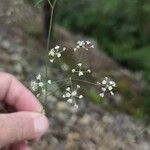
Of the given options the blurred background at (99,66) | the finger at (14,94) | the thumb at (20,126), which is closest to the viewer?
the thumb at (20,126)

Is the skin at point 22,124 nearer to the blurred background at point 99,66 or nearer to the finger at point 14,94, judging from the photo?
the finger at point 14,94

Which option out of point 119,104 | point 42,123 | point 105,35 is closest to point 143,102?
point 119,104

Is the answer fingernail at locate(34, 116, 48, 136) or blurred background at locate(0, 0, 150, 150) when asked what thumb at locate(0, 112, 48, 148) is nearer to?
fingernail at locate(34, 116, 48, 136)

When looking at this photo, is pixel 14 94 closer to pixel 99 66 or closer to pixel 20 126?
pixel 20 126

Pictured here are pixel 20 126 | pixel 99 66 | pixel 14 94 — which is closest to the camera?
pixel 20 126

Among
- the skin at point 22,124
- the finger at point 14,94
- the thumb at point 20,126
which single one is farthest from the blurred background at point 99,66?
the thumb at point 20,126

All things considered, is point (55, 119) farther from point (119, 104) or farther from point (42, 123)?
point (42, 123)

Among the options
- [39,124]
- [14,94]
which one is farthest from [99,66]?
[39,124]
